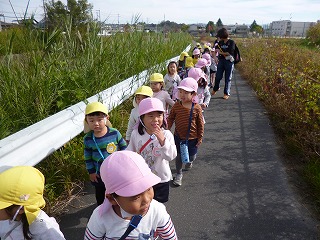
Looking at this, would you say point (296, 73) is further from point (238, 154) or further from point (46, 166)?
Result: point (46, 166)

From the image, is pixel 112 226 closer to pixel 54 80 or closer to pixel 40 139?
pixel 40 139

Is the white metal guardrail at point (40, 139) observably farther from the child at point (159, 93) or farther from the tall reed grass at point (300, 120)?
the tall reed grass at point (300, 120)

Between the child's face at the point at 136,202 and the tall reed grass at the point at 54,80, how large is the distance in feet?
5.03

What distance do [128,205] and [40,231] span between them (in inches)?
25.0

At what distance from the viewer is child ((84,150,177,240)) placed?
1.49m

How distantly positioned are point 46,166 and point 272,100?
502 centimetres

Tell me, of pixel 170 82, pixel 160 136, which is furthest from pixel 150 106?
pixel 170 82

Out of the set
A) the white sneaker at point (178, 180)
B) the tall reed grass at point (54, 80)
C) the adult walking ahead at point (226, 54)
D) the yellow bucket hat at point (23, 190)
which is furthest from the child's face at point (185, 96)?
the adult walking ahead at point (226, 54)

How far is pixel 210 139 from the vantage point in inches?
189

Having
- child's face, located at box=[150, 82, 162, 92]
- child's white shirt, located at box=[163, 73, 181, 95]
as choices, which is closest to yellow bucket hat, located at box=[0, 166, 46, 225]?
child's face, located at box=[150, 82, 162, 92]

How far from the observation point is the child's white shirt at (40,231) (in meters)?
1.69

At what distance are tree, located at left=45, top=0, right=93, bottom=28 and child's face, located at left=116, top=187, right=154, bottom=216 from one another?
3410 mm

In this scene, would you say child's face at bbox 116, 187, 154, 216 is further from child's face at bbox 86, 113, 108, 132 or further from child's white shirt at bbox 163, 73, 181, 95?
child's white shirt at bbox 163, 73, 181, 95

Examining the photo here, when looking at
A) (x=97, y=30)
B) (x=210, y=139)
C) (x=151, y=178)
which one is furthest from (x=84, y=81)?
(x=151, y=178)
